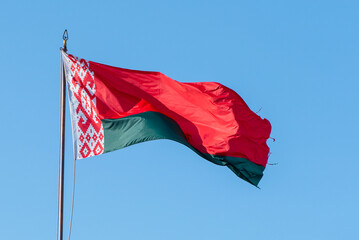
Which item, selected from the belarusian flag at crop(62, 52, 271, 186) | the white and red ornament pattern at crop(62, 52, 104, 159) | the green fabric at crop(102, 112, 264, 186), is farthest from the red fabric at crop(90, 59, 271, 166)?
the white and red ornament pattern at crop(62, 52, 104, 159)

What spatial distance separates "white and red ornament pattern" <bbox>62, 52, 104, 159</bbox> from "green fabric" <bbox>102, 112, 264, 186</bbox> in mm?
394

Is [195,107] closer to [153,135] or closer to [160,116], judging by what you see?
[160,116]

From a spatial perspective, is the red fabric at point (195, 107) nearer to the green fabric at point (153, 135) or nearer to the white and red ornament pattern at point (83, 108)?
the green fabric at point (153, 135)

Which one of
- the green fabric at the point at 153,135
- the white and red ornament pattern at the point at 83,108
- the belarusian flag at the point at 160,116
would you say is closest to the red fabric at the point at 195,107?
the belarusian flag at the point at 160,116

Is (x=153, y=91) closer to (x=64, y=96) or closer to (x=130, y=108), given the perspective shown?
(x=130, y=108)

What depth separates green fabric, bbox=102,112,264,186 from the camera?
101 feet

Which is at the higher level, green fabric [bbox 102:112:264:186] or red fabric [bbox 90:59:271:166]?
red fabric [bbox 90:59:271:166]

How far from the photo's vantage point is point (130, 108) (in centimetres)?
3194

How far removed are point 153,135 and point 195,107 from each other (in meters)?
3.13

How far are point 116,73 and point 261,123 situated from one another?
18.1 feet

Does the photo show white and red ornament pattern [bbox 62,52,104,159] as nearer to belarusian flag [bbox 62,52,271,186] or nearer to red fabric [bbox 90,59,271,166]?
belarusian flag [bbox 62,52,271,186]

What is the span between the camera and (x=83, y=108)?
3064 centimetres

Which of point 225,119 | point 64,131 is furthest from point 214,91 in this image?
point 64,131

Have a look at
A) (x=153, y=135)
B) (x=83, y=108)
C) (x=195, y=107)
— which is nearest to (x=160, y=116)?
(x=153, y=135)
